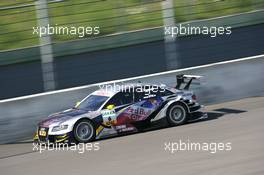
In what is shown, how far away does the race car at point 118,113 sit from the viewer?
13.9 m

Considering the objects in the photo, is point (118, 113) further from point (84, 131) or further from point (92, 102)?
point (84, 131)

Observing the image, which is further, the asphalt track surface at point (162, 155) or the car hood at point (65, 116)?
the car hood at point (65, 116)

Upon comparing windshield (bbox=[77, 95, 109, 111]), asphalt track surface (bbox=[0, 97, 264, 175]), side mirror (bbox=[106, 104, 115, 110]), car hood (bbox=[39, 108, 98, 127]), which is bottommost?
asphalt track surface (bbox=[0, 97, 264, 175])

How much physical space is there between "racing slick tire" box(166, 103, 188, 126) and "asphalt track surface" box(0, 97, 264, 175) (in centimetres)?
31

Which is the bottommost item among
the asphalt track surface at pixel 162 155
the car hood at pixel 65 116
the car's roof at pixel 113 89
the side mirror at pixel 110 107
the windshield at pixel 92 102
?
the asphalt track surface at pixel 162 155

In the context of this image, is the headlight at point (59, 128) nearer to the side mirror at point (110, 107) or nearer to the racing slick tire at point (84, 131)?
the racing slick tire at point (84, 131)

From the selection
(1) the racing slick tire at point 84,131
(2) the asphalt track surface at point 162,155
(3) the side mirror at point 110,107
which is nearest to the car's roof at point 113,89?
(3) the side mirror at point 110,107

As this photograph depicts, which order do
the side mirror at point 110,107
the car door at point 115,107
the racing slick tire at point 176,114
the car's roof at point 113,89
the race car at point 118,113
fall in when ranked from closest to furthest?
the race car at point 118,113 < the car door at point 115,107 < the side mirror at point 110,107 < the car's roof at point 113,89 < the racing slick tire at point 176,114

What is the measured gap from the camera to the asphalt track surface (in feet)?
34.0

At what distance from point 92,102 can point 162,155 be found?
369 cm

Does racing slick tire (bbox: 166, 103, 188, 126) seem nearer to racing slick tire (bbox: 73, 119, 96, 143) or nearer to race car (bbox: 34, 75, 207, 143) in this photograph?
race car (bbox: 34, 75, 207, 143)

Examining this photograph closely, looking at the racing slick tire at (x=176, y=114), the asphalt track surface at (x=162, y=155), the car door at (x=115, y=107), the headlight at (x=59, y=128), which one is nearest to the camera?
the asphalt track surface at (x=162, y=155)

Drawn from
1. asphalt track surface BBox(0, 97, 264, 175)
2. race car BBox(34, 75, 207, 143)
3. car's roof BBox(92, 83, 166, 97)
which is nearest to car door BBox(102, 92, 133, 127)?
race car BBox(34, 75, 207, 143)

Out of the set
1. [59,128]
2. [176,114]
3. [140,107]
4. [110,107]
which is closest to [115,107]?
[110,107]
